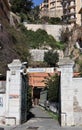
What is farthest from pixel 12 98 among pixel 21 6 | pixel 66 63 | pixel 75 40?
pixel 21 6

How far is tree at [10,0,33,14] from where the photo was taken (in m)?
85.6

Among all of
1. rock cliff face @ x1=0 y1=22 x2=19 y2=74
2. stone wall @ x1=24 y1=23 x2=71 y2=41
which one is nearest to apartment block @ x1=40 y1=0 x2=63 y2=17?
stone wall @ x1=24 y1=23 x2=71 y2=41

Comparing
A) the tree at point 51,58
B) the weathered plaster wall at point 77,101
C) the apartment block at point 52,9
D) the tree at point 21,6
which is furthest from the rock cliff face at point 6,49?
the apartment block at point 52,9

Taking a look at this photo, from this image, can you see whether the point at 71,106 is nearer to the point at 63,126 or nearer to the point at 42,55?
the point at 63,126

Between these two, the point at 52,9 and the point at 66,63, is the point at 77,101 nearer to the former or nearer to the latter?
the point at 66,63

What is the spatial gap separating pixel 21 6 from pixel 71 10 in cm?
2220

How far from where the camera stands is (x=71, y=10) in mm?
105750

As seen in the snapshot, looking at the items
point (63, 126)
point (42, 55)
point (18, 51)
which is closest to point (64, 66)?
point (63, 126)

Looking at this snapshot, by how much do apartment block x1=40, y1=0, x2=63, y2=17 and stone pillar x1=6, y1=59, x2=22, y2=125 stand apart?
88442mm

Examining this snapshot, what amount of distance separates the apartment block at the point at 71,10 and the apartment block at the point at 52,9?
206 cm

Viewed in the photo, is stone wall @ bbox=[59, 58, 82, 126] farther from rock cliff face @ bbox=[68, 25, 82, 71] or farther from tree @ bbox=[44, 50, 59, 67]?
rock cliff face @ bbox=[68, 25, 82, 71]

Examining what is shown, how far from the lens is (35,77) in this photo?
51.8 metres

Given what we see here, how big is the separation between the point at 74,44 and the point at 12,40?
24.0m

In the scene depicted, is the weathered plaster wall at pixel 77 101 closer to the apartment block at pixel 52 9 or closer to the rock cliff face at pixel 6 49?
the rock cliff face at pixel 6 49
